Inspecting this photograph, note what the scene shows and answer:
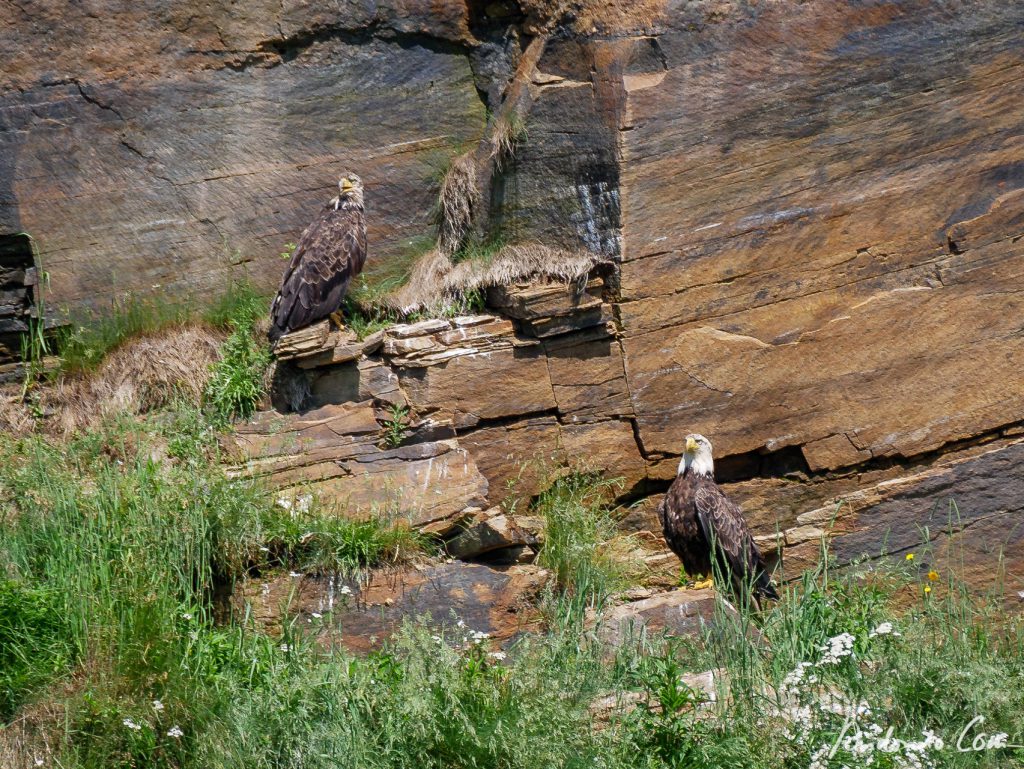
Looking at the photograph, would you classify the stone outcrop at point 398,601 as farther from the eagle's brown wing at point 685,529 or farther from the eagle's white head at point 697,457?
the eagle's white head at point 697,457

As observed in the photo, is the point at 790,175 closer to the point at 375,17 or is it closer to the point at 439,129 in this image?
the point at 439,129

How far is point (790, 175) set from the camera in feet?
26.9

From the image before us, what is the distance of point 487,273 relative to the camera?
8.40 meters

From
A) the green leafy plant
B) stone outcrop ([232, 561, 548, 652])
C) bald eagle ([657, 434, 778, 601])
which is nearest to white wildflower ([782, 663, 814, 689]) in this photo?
stone outcrop ([232, 561, 548, 652])

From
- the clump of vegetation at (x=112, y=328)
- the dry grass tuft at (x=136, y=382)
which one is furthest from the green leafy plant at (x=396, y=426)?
the clump of vegetation at (x=112, y=328)

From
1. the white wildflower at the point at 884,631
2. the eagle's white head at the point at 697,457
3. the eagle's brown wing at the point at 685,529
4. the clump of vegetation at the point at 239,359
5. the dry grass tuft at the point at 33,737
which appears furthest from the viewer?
the clump of vegetation at the point at 239,359

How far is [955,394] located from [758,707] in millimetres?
3637

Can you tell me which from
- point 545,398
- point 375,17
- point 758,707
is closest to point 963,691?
point 758,707

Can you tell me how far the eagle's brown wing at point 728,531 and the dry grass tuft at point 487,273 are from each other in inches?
67.4

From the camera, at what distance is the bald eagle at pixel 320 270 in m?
8.23

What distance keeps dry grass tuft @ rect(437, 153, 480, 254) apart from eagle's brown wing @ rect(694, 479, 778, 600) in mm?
2700

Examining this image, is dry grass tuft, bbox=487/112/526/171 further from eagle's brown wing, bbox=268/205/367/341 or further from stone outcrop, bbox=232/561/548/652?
stone outcrop, bbox=232/561/548/652

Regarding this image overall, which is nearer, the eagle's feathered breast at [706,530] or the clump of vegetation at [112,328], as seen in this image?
the eagle's feathered breast at [706,530]

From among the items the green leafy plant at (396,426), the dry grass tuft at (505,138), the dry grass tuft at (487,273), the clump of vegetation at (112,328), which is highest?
the dry grass tuft at (505,138)
